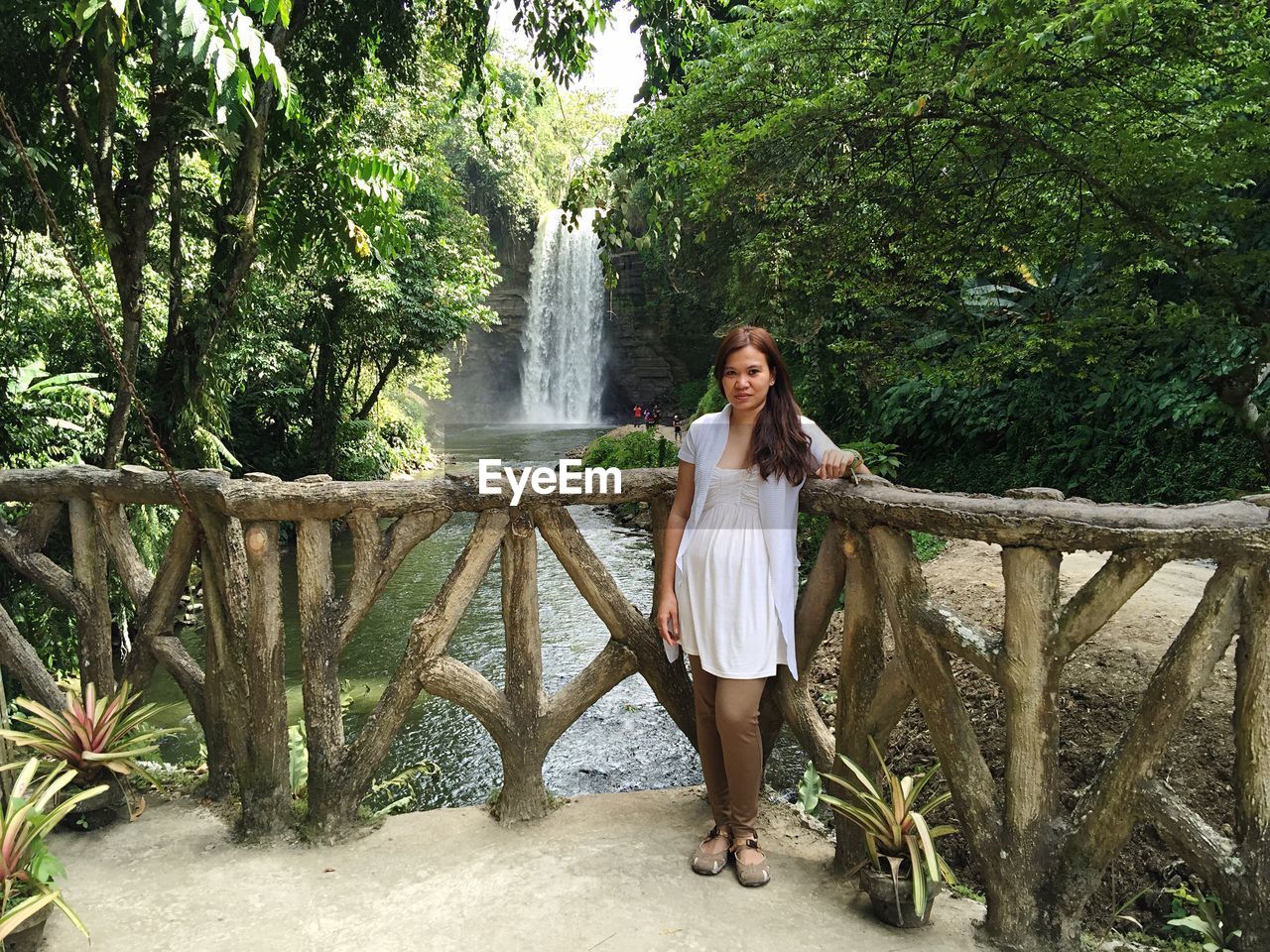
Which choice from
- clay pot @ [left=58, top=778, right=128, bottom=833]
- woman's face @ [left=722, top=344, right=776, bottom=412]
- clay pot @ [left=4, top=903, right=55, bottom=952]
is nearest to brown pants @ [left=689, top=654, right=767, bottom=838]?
woman's face @ [left=722, top=344, right=776, bottom=412]

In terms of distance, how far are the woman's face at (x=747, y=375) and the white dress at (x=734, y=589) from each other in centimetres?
22

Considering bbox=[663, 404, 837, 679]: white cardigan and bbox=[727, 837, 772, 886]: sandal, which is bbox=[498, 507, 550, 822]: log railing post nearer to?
bbox=[663, 404, 837, 679]: white cardigan

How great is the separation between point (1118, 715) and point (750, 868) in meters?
3.04

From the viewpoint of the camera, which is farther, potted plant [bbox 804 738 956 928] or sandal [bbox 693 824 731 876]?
sandal [bbox 693 824 731 876]

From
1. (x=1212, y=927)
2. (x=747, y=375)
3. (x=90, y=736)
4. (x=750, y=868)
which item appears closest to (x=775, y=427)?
(x=747, y=375)

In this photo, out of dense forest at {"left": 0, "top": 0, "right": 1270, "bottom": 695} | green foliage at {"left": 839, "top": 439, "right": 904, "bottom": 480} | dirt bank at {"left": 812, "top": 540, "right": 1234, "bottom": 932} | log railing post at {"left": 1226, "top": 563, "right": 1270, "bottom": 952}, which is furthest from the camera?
green foliage at {"left": 839, "top": 439, "right": 904, "bottom": 480}

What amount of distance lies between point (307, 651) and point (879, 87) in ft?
15.2

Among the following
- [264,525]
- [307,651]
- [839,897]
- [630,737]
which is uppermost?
[264,525]

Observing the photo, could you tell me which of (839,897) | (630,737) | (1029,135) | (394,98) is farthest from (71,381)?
(394,98)

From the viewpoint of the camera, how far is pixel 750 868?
2211 mm

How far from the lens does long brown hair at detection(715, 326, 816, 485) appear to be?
7.30 feet

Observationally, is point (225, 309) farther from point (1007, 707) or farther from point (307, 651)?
point (1007, 707)

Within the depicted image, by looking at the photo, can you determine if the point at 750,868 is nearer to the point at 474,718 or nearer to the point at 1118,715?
the point at 474,718

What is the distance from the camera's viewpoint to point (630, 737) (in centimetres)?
545
